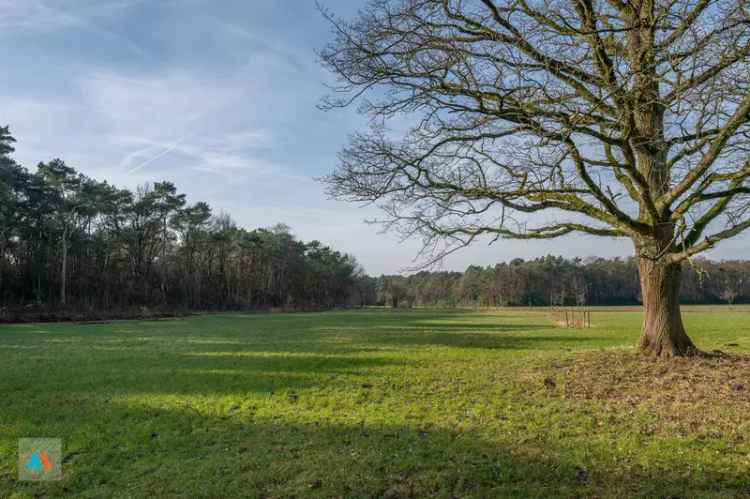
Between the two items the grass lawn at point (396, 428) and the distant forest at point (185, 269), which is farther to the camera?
the distant forest at point (185, 269)

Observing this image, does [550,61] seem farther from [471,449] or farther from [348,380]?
[348,380]

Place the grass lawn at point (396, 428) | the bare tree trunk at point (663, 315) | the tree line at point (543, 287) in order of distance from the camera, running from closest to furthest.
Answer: the grass lawn at point (396, 428)
the bare tree trunk at point (663, 315)
the tree line at point (543, 287)

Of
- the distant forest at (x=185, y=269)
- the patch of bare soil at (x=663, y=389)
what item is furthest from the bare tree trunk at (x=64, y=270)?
the patch of bare soil at (x=663, y=389)

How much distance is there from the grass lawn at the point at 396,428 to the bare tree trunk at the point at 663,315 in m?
0.58

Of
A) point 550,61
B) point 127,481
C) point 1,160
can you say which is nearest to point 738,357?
point 550,61

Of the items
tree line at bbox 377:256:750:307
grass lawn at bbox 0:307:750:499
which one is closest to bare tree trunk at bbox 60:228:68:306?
grass lawn at bbox 0:307:750:499

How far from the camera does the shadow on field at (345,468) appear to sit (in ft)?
13.1

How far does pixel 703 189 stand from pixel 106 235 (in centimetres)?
6198

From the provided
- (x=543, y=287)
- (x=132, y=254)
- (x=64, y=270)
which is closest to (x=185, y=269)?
(x=132, y=254)

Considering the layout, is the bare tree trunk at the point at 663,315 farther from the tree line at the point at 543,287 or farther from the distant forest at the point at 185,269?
the tree line at the point at 543,287

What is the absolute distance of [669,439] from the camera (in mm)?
5125

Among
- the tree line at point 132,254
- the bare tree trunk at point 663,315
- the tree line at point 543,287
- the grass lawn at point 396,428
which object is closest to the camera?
the grass lawn at point 396,428

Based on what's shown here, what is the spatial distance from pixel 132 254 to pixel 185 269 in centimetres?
749

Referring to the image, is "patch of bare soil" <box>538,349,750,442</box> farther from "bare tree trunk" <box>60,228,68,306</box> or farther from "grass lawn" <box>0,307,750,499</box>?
"bare tree trunk" <box>60,228,68,306</box>
